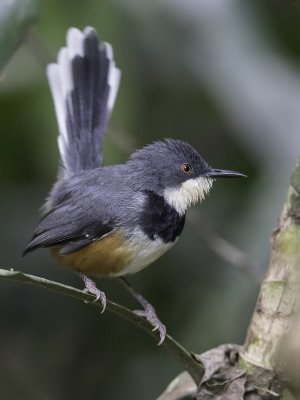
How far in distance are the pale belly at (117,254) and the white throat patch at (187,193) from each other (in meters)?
0.25

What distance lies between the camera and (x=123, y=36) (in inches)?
165

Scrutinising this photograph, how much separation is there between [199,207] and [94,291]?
1.54 metres

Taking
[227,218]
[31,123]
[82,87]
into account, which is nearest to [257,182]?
[227,218]

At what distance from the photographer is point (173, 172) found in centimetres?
341

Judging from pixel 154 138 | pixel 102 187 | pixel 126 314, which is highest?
pixel 154 138

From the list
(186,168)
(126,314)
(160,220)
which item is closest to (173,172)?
(186,168)

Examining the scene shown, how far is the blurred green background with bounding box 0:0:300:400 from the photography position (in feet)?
12.1

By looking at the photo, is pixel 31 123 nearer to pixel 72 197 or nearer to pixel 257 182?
pixel 72 197

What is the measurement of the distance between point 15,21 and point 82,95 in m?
1.45

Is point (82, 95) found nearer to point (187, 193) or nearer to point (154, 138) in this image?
point (154, 138)

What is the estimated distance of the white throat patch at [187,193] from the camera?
130 inches

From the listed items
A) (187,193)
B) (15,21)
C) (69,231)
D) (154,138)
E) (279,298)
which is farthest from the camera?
(154,138)

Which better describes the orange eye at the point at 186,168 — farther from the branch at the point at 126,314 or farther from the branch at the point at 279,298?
the branch at the point at 126,314

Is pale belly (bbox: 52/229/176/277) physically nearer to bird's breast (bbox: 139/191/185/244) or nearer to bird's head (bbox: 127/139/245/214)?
bird's breast (bbox: 139/191/185/244)
